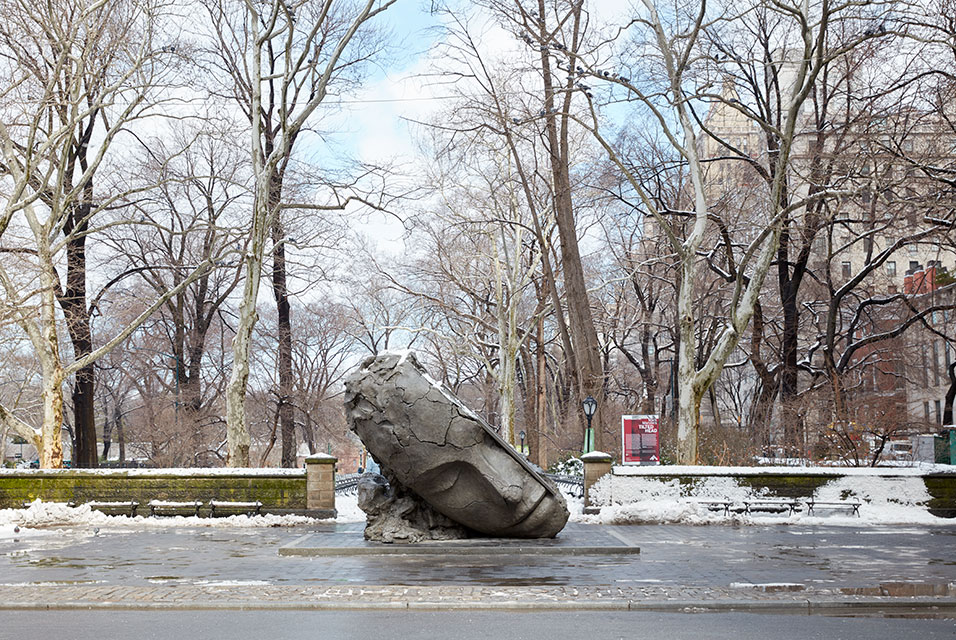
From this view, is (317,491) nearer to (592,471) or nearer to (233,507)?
(233,507)

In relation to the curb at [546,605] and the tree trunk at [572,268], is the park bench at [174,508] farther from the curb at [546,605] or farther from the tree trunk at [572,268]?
the tree trunk at [572,268]

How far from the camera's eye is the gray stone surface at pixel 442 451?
1321 cm

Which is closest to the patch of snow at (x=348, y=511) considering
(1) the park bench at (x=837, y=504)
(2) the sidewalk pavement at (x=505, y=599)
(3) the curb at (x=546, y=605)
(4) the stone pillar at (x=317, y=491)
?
(4) the stone pillar at (x=317, y=491)

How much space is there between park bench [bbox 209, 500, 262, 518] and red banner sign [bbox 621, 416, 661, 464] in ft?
34.3

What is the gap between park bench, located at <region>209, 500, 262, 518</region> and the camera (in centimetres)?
1959

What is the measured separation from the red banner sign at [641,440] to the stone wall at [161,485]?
29.9ft

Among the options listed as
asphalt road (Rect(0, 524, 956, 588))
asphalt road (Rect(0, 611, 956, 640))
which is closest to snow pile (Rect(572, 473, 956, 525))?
asphalt road (Rect(0, 524, 956, 588))

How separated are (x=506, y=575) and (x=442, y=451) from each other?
2.25 m

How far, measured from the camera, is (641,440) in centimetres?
2531

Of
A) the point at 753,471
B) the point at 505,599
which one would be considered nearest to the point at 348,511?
the point at 753,471

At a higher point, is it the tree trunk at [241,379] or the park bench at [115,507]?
the tree trunk at [241,379]

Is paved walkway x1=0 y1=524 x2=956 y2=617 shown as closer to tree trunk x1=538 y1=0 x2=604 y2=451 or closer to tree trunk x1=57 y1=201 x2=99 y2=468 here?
tree trunk x1=538 y1=0 x2=604 y2=451

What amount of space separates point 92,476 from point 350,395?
959 centimetres

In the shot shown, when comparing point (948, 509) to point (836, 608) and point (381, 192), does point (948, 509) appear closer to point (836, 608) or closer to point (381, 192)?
point (836, 608)
